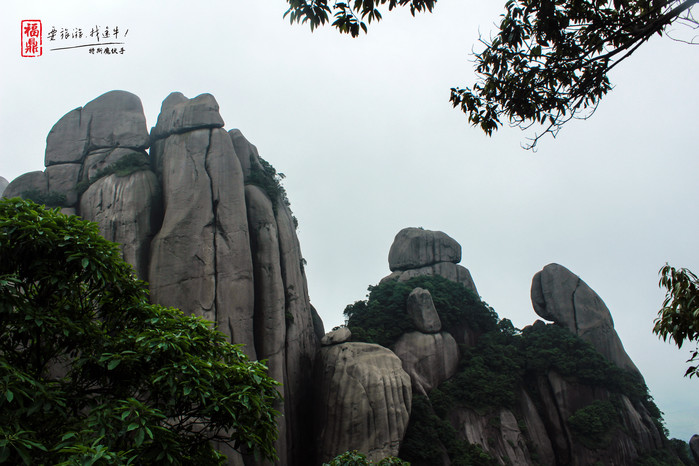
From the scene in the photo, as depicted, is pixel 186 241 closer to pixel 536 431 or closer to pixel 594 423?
pixel 536 431

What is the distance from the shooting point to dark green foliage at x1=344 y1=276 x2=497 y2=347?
25.0 meters

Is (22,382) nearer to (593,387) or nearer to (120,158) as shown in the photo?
(120,158)

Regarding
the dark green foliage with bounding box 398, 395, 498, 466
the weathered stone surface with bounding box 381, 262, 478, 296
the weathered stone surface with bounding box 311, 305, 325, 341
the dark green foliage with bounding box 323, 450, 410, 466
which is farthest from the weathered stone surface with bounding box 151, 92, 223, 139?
the weathered stone surface with bounding box 381, 262, 478, 296

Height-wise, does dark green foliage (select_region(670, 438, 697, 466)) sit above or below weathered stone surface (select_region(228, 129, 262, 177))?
below

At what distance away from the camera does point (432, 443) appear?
64.7 feet

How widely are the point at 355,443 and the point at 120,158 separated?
15.4 m

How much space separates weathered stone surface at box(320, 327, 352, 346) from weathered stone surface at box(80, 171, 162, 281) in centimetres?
837

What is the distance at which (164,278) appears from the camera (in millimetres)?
17500

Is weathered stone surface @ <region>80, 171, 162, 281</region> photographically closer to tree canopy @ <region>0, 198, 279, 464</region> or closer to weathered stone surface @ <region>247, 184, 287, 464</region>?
weathered stone surface @ <region>247, 184, 287, 464</region>

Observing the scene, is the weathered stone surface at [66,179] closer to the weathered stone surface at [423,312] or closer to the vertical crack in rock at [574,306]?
the weathered stone surface at [423,312]

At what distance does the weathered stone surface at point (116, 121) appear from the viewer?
2188 centimetres

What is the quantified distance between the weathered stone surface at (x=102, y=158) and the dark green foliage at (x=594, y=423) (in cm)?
2409

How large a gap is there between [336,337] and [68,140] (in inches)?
606

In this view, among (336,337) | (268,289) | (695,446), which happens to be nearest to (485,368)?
(336,337)
